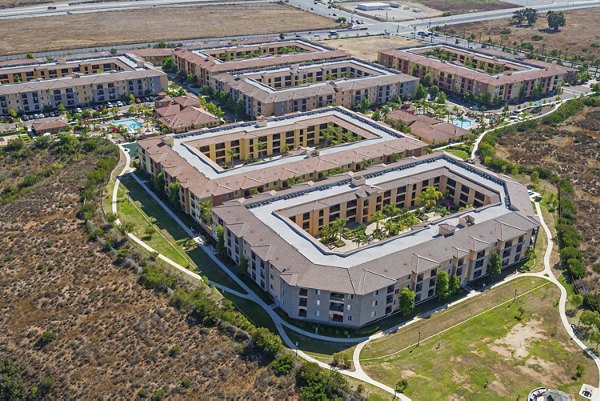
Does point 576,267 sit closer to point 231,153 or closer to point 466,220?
point 466,220

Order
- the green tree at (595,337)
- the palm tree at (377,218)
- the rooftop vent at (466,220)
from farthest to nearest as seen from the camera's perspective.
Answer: the palm tree at (377,218), the rooftop vent at (466,220), the green tree at (595,337)

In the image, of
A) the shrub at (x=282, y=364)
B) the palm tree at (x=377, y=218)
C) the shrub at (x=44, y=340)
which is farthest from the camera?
the palm tree at (x=377, y=218)

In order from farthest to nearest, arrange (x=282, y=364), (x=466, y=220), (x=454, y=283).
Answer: (x=466, y=220) < (x=454, y=283) < (x=282, y=364)

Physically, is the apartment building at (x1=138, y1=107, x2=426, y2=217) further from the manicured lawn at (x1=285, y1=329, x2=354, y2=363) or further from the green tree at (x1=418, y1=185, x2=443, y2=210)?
the manicured lawn at (x1=285, y1=329, x2=354, y2=363)

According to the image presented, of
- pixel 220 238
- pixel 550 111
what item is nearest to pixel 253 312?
pixel 220 238

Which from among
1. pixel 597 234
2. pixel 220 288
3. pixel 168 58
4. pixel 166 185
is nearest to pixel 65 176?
pixel 166 185

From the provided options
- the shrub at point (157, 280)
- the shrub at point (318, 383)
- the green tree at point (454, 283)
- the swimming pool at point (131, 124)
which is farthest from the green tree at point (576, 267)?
the swimming pool at point (131, 124)

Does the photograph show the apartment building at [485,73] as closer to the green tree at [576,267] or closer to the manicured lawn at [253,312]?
the green tree at [576,267]
